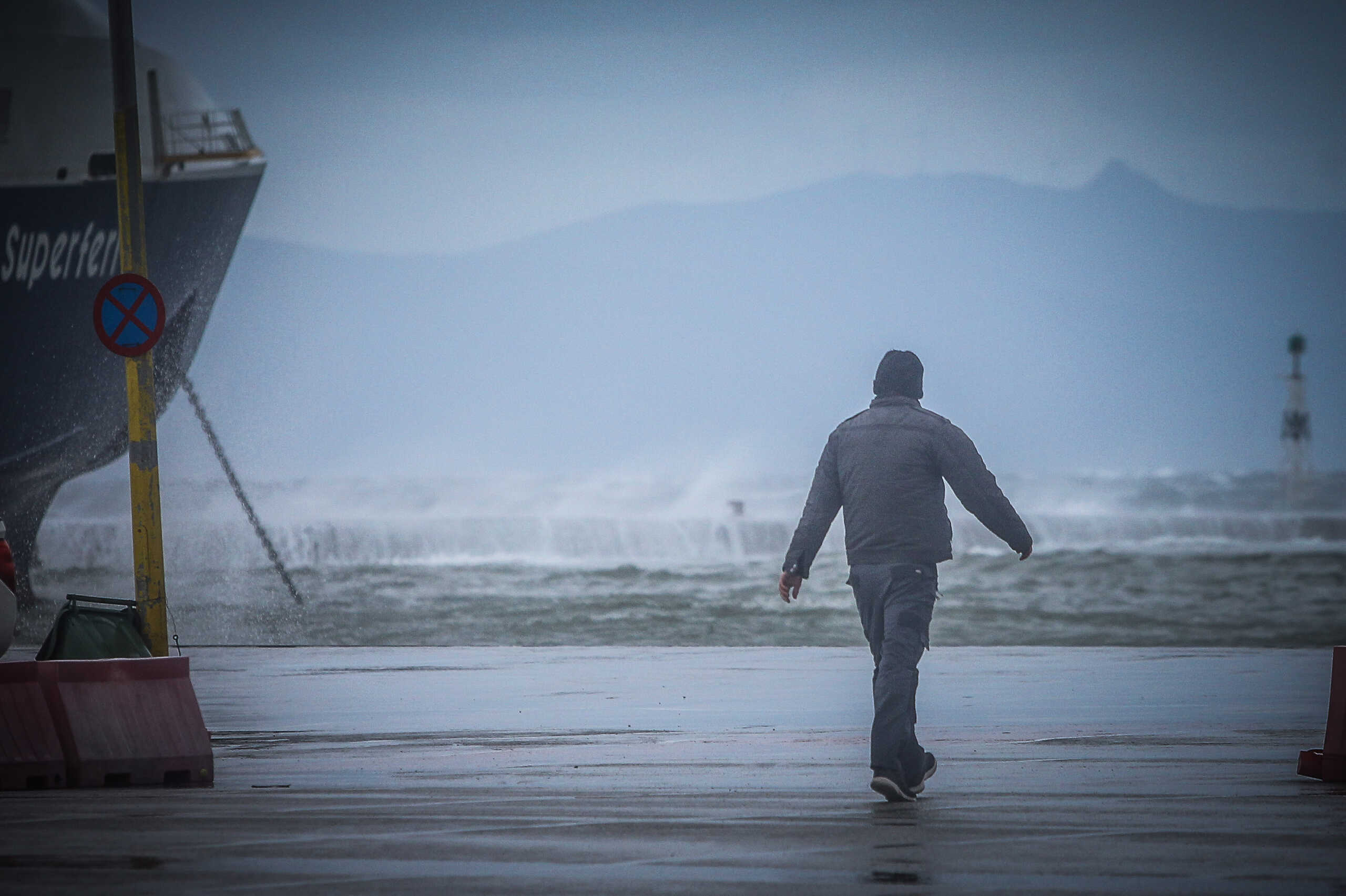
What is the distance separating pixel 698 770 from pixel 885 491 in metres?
1.96

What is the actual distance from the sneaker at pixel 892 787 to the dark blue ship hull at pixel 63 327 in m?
36.8

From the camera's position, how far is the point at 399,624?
33969 mm

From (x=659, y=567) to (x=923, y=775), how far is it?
44.0 m

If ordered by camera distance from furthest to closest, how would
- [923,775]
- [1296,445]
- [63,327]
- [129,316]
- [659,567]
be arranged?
[1296,445] < [659,567] < [63,327] < [129,316] < [923,775]

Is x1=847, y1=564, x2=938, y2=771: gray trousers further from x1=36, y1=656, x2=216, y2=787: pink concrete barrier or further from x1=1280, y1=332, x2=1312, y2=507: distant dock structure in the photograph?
x1=1280, y1=332, x2=1312, y2=507: distant dock structure

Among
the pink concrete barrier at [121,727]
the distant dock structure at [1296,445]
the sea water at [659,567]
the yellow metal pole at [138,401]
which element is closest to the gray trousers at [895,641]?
the pink concrete barrier at [121,727]

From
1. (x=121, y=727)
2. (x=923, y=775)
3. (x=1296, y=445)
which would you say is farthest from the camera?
(x=1296, y=445)

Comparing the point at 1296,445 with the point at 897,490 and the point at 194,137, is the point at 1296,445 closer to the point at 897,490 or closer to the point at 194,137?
the point at 194,137

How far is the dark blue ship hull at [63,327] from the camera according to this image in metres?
41.4

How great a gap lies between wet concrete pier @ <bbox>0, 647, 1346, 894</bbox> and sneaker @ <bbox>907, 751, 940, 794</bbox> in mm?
137

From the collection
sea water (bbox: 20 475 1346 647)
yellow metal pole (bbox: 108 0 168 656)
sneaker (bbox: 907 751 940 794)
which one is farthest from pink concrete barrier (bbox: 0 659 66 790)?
sea water (bbox: 20 475 1346 647)

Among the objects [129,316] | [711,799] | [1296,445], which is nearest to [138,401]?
[129,316]

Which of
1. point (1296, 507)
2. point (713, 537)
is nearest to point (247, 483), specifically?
point (713, 537)

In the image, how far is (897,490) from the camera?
309 inches
